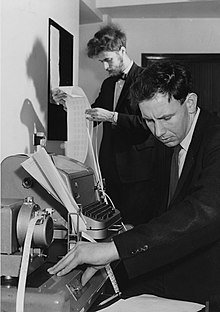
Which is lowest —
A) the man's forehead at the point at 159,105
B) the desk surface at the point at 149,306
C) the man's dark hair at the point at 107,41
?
the desk surface at the point at 149,306

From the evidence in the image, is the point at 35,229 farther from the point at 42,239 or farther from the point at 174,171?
the point at 174,171

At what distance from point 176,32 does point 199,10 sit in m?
0.37

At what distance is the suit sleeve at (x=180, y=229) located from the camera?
1.38 metres

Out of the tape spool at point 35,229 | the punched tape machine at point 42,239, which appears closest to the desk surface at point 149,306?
the punched tape machine at point 42,239

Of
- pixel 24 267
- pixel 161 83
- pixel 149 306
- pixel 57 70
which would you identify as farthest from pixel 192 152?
pixel 57 70

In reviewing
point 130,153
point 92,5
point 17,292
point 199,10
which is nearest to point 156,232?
point 17,292

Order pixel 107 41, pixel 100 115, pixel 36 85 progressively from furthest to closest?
pixel 107 41
pixel 100 115
pixel 36 85

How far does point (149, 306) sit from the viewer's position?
1.47 m

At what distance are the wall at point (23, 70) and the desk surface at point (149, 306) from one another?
0.92m

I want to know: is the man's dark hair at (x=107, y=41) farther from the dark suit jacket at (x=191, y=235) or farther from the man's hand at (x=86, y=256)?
the man's hand at (x=86, y=256)

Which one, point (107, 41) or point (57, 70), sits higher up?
point (107, 41)

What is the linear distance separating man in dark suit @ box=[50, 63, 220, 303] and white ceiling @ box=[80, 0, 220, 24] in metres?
2.75

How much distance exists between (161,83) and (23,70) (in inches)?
39.6

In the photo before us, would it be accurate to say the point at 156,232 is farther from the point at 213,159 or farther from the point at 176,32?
the point at 176,32
